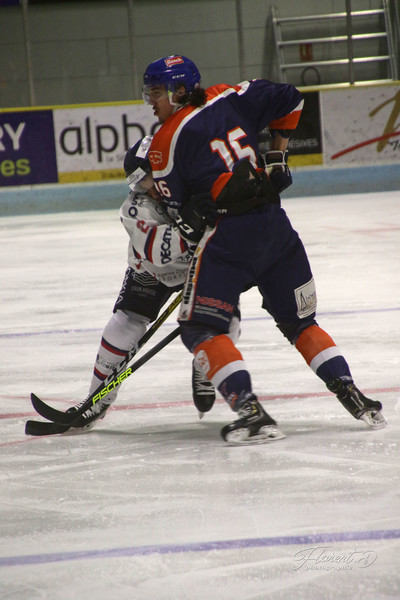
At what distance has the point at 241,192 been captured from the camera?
2.47 m

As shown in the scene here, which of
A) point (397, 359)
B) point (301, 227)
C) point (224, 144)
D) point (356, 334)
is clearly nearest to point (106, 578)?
point (224, 144)

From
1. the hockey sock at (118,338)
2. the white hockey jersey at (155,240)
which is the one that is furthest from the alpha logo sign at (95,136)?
the white hockey jersey at (155,240)

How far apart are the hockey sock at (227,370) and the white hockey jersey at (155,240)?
0.82 ft

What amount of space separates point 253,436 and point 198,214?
605 mm

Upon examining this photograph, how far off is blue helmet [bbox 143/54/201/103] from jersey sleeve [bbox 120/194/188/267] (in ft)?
1.06

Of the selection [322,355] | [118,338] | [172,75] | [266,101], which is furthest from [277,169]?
[118,338]

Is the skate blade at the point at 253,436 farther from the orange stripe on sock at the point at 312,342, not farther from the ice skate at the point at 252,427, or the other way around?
the orange stripe on sock at the point at 312,342

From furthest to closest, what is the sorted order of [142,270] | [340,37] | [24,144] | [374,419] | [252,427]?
[340,37] → [24,144] → [142,270] → [374,419] → [252,427]

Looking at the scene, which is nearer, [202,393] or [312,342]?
[312,342]

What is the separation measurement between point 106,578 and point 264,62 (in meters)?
11.3

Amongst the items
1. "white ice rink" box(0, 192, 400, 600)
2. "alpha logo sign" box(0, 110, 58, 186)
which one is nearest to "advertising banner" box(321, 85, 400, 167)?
"alpha logo sign" box(0, 110, 58, 186)

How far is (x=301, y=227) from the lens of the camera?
7.72m

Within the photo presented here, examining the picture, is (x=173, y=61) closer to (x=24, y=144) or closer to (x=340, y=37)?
(x=24, y=144)

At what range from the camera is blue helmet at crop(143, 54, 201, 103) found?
2.49 meters
